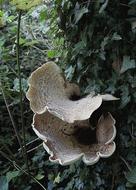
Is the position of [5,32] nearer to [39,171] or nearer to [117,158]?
[39,171]

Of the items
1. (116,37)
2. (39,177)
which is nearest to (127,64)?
(116,37)

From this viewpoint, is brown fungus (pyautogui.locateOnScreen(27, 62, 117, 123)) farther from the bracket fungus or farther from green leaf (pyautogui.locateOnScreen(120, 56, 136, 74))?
green leaf (pyautogui.locateOnScreen(120, 56, 136, 74))

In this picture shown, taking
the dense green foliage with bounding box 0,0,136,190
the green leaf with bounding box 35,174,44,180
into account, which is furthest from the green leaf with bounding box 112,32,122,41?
the green leaf with bounding box 35,174,44,180

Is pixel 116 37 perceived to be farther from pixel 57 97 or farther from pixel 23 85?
pixel 23 85

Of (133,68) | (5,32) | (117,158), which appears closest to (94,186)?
(117,158)

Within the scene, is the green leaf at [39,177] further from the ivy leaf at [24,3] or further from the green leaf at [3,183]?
the ivy leaf at [24,3]

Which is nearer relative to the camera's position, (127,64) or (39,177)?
(127,64)
